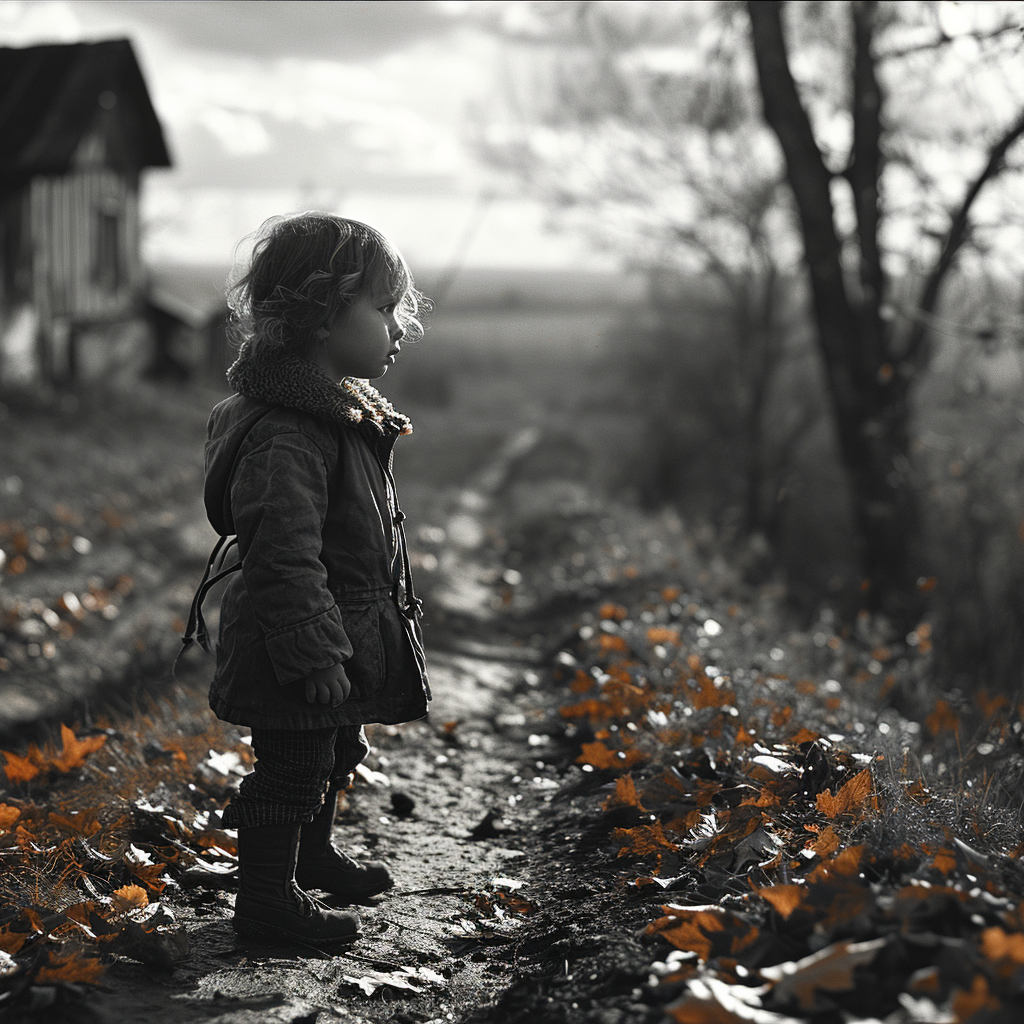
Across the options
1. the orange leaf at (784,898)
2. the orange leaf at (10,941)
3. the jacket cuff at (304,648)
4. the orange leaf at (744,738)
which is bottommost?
the orange leaf at (10,941)

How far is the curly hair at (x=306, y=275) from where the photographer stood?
268 cm

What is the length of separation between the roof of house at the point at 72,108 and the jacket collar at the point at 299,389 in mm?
15113

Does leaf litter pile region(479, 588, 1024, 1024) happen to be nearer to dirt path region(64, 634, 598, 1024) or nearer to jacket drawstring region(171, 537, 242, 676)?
dirt path region(64, 634, 598, 1024)

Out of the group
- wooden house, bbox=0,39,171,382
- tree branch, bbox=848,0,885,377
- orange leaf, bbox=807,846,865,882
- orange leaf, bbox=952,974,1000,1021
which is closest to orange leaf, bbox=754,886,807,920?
orange leaf, bbox=807,846,865,882

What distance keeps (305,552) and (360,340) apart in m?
0.61

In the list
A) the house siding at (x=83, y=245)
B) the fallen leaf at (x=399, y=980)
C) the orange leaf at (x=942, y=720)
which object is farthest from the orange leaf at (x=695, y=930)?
the house siding at (x=83, y=245)

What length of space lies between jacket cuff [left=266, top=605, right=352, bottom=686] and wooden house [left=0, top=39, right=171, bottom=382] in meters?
15.0

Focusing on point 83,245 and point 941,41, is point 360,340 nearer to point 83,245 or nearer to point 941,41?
point 941,41

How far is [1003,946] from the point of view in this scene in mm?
1793

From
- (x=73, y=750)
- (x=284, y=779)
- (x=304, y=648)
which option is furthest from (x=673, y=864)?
(x=73, y=750)

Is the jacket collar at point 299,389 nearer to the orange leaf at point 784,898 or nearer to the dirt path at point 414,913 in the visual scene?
the dirt path at point 414,913

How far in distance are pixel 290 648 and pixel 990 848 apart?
1.81m

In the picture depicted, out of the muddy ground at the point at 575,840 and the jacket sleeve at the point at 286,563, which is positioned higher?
the jacket sleeve at the point at 286,563

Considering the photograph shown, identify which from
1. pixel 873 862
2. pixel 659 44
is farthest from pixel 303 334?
pixel 659 44
